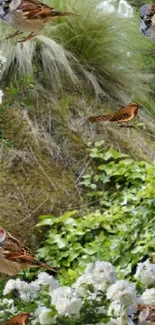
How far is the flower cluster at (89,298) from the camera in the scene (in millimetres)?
761

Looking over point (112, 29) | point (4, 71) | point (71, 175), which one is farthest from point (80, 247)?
point (112, 29)

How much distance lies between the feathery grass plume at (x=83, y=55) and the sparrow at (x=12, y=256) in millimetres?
1376

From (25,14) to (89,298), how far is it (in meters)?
0.44

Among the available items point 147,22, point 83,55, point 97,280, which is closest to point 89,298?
point 97,280

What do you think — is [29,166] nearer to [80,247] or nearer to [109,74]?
[80,247]

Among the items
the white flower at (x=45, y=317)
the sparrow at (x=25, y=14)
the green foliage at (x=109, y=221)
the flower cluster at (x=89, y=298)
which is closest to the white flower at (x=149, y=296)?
the flower cluster at (x=89, y=298)

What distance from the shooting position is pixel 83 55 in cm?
200

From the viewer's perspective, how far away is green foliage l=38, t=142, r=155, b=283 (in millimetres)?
1471

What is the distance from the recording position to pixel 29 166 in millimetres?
1752

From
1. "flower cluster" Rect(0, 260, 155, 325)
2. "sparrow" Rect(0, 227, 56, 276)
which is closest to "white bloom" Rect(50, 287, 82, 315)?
"flower cluster" Rect(0, 260, 155, 325)

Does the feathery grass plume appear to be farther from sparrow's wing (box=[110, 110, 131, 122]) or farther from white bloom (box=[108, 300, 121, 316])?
sparrow's wing (box=[110, 110, 131, 122])

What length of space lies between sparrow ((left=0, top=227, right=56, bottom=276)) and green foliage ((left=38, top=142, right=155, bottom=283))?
2.86 ft

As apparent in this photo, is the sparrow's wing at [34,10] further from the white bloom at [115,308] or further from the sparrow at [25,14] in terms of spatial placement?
the white bloom at [115,308]

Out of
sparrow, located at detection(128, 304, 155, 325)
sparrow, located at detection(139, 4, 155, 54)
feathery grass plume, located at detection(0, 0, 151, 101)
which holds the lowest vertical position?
feathery grass plume, located at detection(0, 0, 151, 101)
